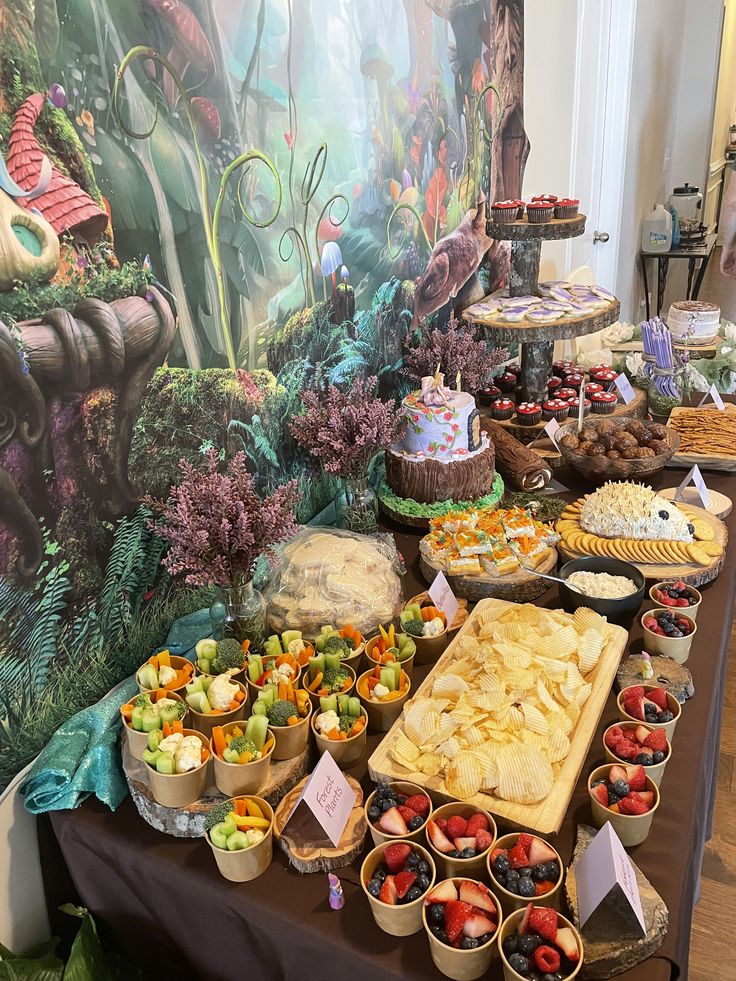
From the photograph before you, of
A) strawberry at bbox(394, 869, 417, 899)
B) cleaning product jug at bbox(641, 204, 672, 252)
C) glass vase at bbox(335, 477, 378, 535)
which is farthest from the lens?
cleaning product jug at bbox(641, 204, 672, 252)

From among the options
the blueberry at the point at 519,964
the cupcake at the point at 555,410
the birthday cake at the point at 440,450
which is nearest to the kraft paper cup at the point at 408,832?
the blueberry at the point at 519,964

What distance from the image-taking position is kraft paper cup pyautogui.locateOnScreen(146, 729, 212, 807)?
1.12 m

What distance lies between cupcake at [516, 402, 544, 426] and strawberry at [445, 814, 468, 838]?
5.53 feet

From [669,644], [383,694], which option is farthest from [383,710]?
[669,644]

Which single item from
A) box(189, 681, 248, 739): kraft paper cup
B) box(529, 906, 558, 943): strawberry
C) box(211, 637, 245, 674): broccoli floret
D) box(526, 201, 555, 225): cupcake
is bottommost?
box(529, 906, 558, 943): strawberry

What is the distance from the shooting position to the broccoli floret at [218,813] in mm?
1102

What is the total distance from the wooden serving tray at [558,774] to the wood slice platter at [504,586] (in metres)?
0.30

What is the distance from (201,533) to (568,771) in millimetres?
700

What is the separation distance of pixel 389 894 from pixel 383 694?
0.37 m

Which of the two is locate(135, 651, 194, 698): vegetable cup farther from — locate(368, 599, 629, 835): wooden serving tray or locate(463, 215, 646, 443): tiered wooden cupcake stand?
locate(463, 215, 646, 443): tiered wooden cupcake stand

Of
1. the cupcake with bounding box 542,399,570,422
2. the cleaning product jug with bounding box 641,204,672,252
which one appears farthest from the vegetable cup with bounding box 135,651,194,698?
the cleaning product jug with bounding box 641,204,672,252

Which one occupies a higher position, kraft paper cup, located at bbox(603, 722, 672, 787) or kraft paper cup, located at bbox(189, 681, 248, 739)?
kraft paper cup, located at bbox(189, 681, 248, 739)

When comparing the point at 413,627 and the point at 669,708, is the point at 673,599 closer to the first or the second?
the point at 669,708

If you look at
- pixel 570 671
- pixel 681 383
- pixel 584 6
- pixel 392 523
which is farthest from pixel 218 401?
pixel 584 6
